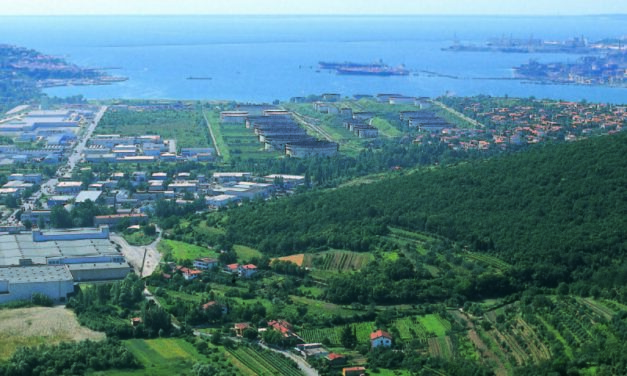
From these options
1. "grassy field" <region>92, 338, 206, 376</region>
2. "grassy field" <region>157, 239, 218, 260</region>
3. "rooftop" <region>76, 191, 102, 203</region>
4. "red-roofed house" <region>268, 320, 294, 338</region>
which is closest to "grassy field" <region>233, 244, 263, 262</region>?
"grassy field" <region>157, 239, 218, 260</region>

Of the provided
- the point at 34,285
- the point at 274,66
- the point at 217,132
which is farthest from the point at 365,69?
the point at 34,285

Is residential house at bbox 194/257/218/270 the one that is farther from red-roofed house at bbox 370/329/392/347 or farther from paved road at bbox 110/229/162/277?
red-roofed house at bbox 370/329/392/347

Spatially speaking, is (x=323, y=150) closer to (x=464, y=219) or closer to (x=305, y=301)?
(x=464, y=219)

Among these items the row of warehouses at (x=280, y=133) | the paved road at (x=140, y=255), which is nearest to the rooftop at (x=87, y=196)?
the paved road at (x=140, y=255)

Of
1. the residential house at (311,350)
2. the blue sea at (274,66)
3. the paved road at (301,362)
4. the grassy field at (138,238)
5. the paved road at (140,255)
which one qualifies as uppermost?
the residential house at (311,350)

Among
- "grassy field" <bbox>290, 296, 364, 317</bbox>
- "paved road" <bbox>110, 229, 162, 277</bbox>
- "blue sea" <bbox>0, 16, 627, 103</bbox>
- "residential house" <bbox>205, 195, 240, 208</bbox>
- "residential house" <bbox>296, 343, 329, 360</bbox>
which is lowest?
"blue sea" <bbox>0, 16, 627, 103</bbox>

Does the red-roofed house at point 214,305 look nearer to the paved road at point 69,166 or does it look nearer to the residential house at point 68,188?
the paved road at point 69,166
